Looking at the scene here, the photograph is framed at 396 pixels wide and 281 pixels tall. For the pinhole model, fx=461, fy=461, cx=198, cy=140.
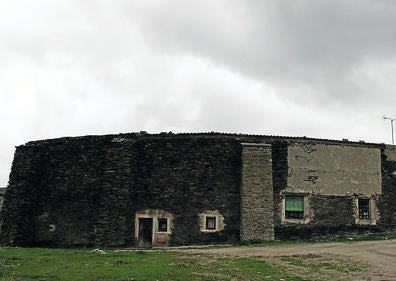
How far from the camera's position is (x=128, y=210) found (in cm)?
2206

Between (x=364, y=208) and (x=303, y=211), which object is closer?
(x=303, y=211)

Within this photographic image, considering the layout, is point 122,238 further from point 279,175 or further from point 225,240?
point 279,175

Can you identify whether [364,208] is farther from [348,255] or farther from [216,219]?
[348,255]

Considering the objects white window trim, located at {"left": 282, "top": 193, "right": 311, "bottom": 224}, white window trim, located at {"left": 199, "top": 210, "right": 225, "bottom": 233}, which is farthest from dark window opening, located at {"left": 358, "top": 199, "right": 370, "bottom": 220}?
white window trim, located at {"left": 199, "top": 210, "right": 225, "bottom": 233}

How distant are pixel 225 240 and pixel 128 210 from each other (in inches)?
190

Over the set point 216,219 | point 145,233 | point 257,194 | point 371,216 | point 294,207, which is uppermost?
point 257,194

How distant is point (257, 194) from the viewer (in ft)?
72.1

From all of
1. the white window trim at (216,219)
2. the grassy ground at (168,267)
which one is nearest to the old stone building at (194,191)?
the white window trim at (216,219)

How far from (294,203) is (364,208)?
3898 mm

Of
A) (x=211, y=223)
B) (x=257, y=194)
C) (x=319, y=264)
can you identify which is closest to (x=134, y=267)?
(x=319, y=264)

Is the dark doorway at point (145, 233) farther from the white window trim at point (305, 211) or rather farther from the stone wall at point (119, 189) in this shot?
the white window trim at point (305, 211)

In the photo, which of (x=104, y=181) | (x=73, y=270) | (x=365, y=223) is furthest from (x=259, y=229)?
(x=73, y=270)

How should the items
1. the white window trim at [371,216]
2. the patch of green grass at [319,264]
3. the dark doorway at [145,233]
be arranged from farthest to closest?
1. the white window trim at [371,216]
2. the dark doorway at [145,233]
3. the patch of green grass at [319,264]

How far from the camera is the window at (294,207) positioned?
22.6m
